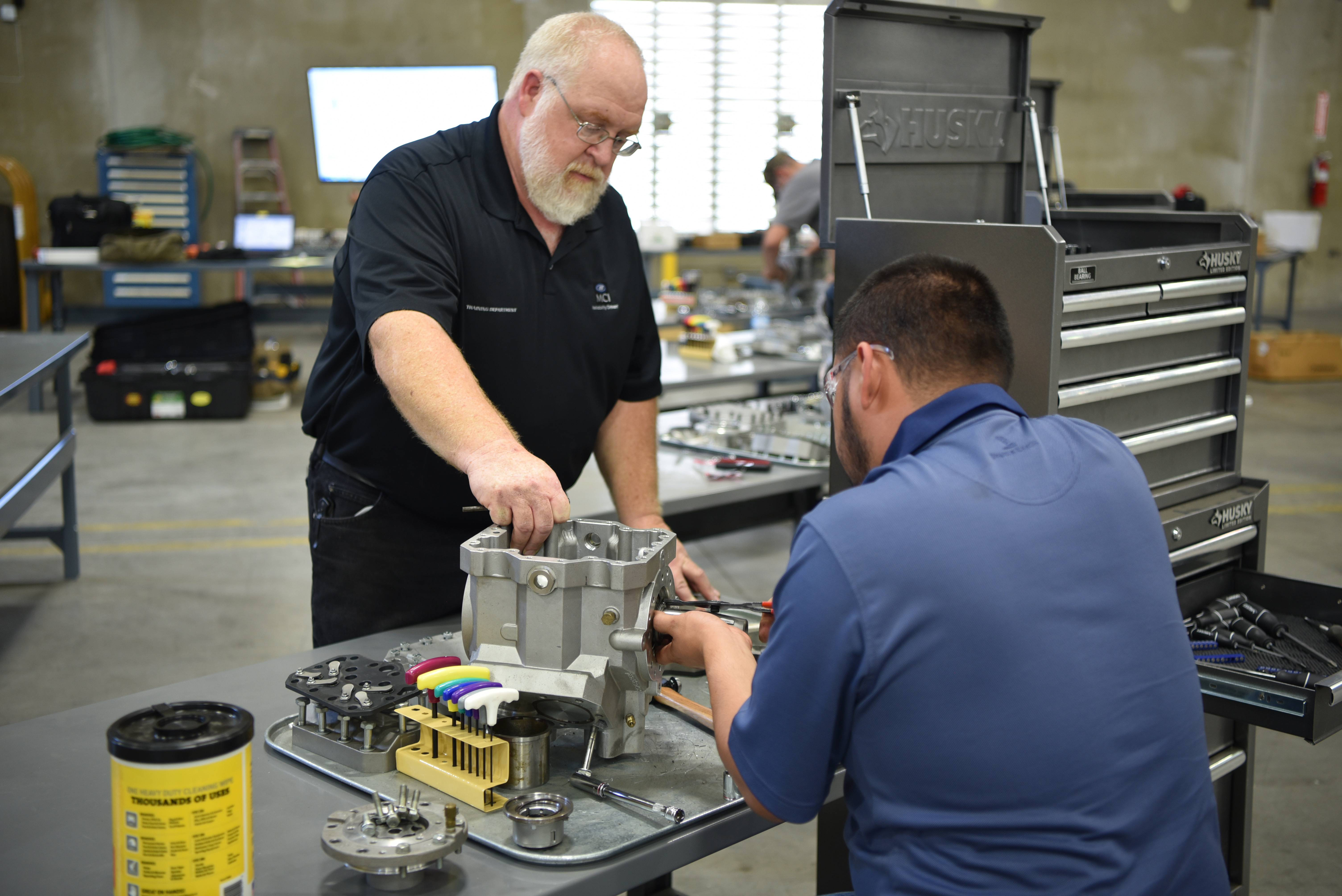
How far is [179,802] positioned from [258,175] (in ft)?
29.2

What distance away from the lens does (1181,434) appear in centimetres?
175

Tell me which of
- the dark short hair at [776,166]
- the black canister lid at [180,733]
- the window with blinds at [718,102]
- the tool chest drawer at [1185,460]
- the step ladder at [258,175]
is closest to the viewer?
the black canister lid at [180,733]

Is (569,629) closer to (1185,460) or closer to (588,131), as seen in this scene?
(588,131)

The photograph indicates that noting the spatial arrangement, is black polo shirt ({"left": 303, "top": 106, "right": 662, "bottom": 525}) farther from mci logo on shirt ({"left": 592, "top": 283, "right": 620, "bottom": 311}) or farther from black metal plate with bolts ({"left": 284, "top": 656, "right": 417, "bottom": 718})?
black metal plate with bolts ({"left": 284, "top": 656, "right": 417, "bottom": 718})

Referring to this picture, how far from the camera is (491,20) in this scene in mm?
9016

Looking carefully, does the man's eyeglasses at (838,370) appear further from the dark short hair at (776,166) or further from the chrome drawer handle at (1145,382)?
the dark short hair at (776,166)

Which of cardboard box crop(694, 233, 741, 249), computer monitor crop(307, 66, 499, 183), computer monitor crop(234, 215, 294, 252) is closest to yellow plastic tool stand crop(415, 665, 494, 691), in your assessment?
cardboard box crop(694, 233, 741, 249)

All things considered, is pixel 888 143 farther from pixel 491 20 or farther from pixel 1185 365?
pixel 491 20

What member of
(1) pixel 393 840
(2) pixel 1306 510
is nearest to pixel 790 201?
(2) pixel 1306 510

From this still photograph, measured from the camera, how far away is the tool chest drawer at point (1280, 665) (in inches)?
54.9

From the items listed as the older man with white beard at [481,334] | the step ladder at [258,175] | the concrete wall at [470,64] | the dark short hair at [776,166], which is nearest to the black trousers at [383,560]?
the older man with white beard at [481,334]

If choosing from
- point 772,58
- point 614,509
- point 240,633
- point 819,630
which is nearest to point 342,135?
point 772,58

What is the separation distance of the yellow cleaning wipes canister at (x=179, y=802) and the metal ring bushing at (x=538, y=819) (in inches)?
9.7

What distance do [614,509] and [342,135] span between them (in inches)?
273
